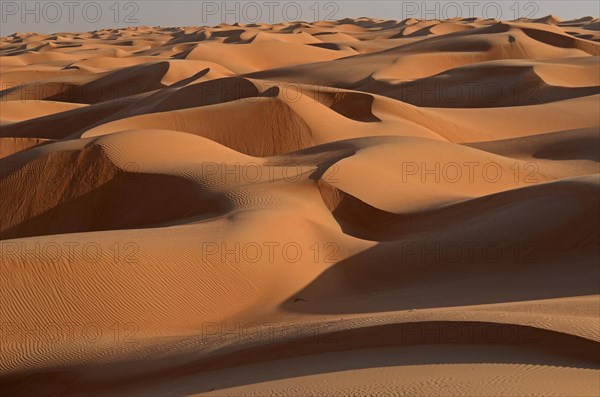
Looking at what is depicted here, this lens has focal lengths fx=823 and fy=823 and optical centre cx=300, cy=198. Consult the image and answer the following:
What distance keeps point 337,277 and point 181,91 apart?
967cm

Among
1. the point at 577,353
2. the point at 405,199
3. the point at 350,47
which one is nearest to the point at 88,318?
the point at 577,353

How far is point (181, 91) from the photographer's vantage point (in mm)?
15547

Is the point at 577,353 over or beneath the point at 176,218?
over

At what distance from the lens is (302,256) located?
22.4ft

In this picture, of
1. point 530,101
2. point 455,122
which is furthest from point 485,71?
point 455,122

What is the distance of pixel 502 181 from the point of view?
10078 millimetres

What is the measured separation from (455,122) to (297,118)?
3.30 meters

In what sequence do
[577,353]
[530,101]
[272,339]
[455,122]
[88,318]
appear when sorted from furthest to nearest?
[530,101] < [455,122] < [88,318] < [272,339] < [577,353]

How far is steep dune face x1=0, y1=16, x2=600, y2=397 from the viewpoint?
12.1ft

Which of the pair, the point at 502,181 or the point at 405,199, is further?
the point at 502,181

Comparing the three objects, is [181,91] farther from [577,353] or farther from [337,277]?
[577,353]

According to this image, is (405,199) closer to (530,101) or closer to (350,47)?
(530,101)

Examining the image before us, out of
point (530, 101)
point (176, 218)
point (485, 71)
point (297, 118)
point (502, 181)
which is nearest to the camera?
point (176, 218)

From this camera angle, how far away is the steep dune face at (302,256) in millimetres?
3684
